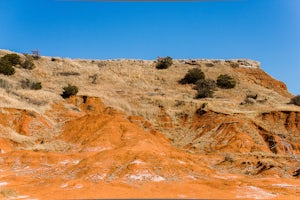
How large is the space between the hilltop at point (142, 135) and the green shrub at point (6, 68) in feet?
5.21

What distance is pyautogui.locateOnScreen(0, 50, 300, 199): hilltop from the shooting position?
22.5 m

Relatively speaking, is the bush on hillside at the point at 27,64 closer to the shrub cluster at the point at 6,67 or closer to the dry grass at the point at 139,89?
the dry grass at the point at 139,89

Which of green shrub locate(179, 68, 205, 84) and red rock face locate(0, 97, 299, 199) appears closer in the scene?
red rock face locate(0, 97, 299, 199)

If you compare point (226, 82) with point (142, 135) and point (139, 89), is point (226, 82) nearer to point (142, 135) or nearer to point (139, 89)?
point (139, 89)

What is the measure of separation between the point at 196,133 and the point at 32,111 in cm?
2026

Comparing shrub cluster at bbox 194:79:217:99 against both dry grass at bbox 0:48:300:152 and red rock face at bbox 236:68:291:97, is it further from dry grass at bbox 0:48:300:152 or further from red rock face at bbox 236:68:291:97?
red rock face at bbox 236:68:291:97

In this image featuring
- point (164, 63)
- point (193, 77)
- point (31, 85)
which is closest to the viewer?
point (31, 85)

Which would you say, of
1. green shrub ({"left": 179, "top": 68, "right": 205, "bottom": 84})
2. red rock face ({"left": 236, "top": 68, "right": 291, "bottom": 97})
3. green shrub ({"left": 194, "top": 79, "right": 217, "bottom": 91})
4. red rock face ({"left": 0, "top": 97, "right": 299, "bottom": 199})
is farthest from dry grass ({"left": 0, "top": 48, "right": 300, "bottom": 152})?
red rock face ({"left": 0, "top": 97, "right": 299, "bottom": 199})

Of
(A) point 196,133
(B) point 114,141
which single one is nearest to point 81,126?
(B) point 114,141

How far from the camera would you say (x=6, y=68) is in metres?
54.2

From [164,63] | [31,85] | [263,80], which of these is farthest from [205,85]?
[31,85]

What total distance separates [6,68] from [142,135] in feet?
97.0

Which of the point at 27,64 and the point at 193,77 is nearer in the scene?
the point at 27,64

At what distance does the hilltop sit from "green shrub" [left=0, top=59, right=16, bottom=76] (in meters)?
1.59
